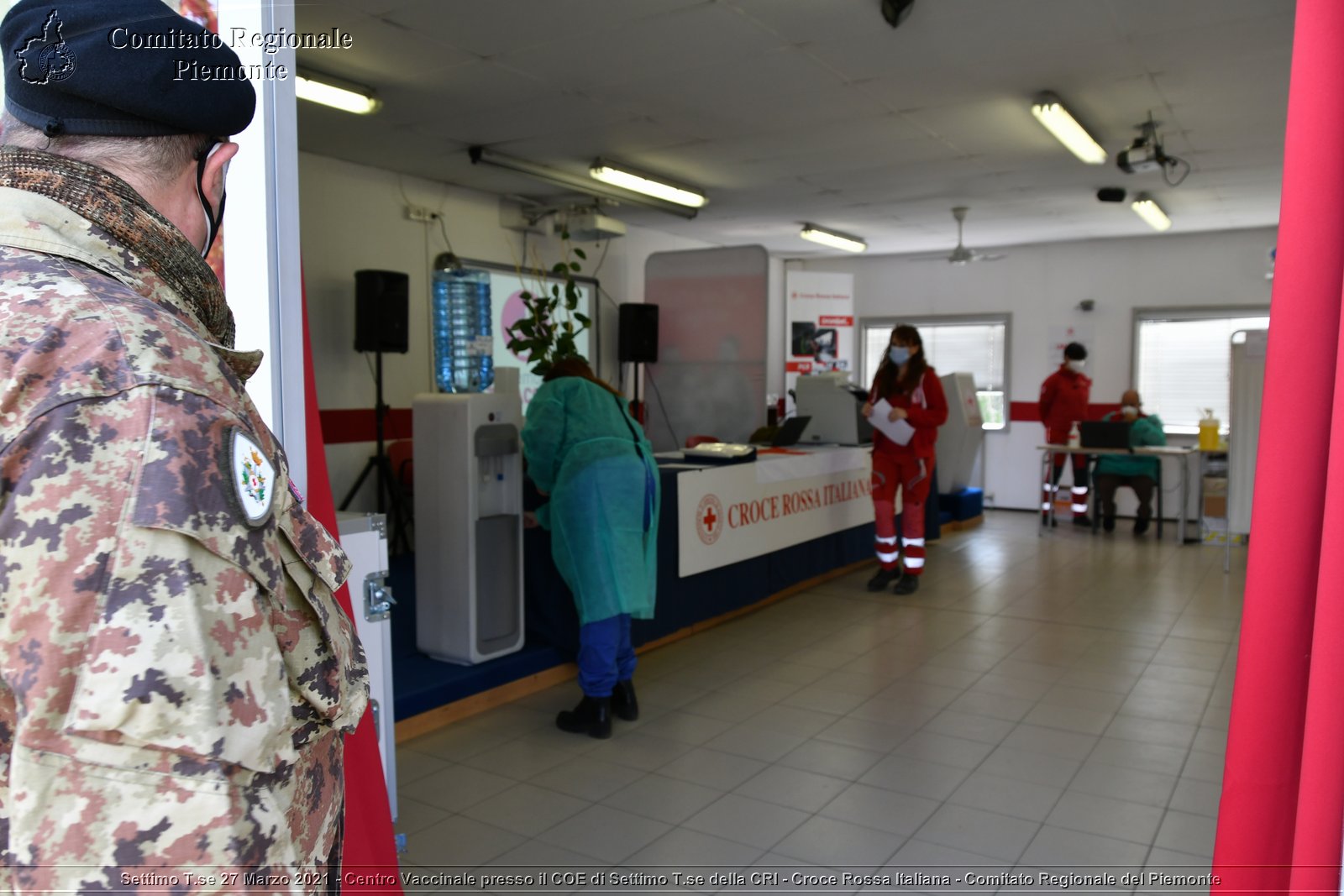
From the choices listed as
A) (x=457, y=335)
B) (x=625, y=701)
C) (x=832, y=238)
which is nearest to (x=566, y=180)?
(x=457, y=335)

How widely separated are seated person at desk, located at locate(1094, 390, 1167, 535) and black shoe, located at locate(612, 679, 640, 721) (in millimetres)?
6388

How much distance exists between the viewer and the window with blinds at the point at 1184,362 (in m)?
9.70

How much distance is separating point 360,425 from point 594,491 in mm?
4011

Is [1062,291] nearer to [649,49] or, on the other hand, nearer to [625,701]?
[649,49]

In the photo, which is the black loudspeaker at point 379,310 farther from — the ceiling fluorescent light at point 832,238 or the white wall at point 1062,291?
the white wall at point 1062,291

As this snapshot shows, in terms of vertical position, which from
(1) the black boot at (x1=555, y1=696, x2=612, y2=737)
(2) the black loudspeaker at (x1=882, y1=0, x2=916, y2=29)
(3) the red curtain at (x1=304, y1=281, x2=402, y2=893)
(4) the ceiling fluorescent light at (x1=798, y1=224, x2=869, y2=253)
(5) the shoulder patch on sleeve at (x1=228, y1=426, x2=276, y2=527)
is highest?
(2) the black loudspeaker at (x1=882, y1=0, x2=916, y2=29)

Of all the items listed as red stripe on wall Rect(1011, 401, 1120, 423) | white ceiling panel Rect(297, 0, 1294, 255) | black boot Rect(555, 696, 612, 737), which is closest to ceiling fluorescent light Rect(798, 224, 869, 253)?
white ceiling panel Rect(297, 0, 1294, 255)

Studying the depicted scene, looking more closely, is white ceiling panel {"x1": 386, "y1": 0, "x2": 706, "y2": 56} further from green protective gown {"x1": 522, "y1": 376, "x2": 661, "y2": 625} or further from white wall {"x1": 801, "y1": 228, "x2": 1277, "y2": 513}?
white wall {"x1": 801, "y1": 228, "x2": 1277, "y2": 513}

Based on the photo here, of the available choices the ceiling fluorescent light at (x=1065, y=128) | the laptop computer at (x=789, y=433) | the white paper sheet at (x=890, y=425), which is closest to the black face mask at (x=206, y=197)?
the ceiling fluorescent light at (x=1065, y=128)

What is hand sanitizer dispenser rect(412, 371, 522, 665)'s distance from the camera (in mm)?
4008

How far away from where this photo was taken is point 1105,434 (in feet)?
28.4

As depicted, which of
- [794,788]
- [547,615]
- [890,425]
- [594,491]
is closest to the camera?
[794,788]

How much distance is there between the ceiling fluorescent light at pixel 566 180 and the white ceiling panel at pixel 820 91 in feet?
0.47

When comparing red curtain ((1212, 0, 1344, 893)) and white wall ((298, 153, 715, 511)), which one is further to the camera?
white wall ((298, 153, 715, 511))
